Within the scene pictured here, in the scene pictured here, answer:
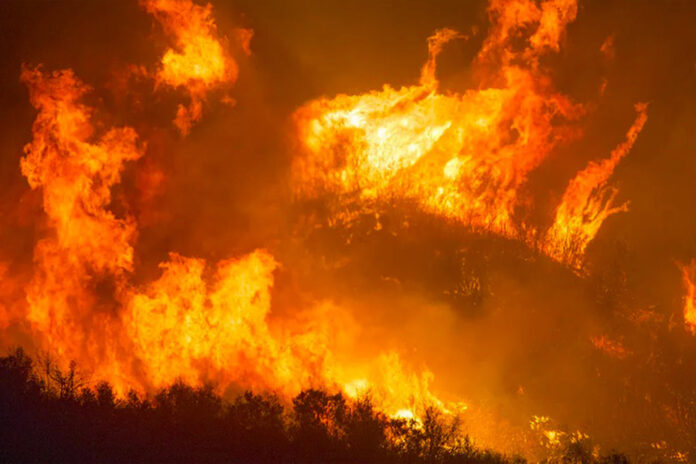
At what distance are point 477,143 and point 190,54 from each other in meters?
8.32

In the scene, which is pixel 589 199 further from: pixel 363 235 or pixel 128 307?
pixel 128 307

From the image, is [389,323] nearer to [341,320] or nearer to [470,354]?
[341,320]

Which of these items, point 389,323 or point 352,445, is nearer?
point 352,445

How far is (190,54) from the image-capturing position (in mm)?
14227

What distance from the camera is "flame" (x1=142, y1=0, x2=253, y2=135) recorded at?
46.0 feet

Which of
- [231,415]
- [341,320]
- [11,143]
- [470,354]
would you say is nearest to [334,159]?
[341,320]

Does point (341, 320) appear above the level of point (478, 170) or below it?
below

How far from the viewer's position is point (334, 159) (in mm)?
17062

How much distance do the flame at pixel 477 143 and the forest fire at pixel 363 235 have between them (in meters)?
0.06

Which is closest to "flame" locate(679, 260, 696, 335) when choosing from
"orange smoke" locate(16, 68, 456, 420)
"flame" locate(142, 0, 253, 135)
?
"orange smoke" locate(16, 68, 456, 420)

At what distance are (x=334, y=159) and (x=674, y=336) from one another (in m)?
10.3

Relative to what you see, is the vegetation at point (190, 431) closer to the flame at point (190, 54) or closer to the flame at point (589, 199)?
the flame at point (190, 54)

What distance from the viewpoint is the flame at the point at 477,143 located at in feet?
53.2

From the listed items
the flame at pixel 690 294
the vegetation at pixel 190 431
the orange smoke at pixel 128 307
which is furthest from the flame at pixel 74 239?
the flame at pixel 690 294
